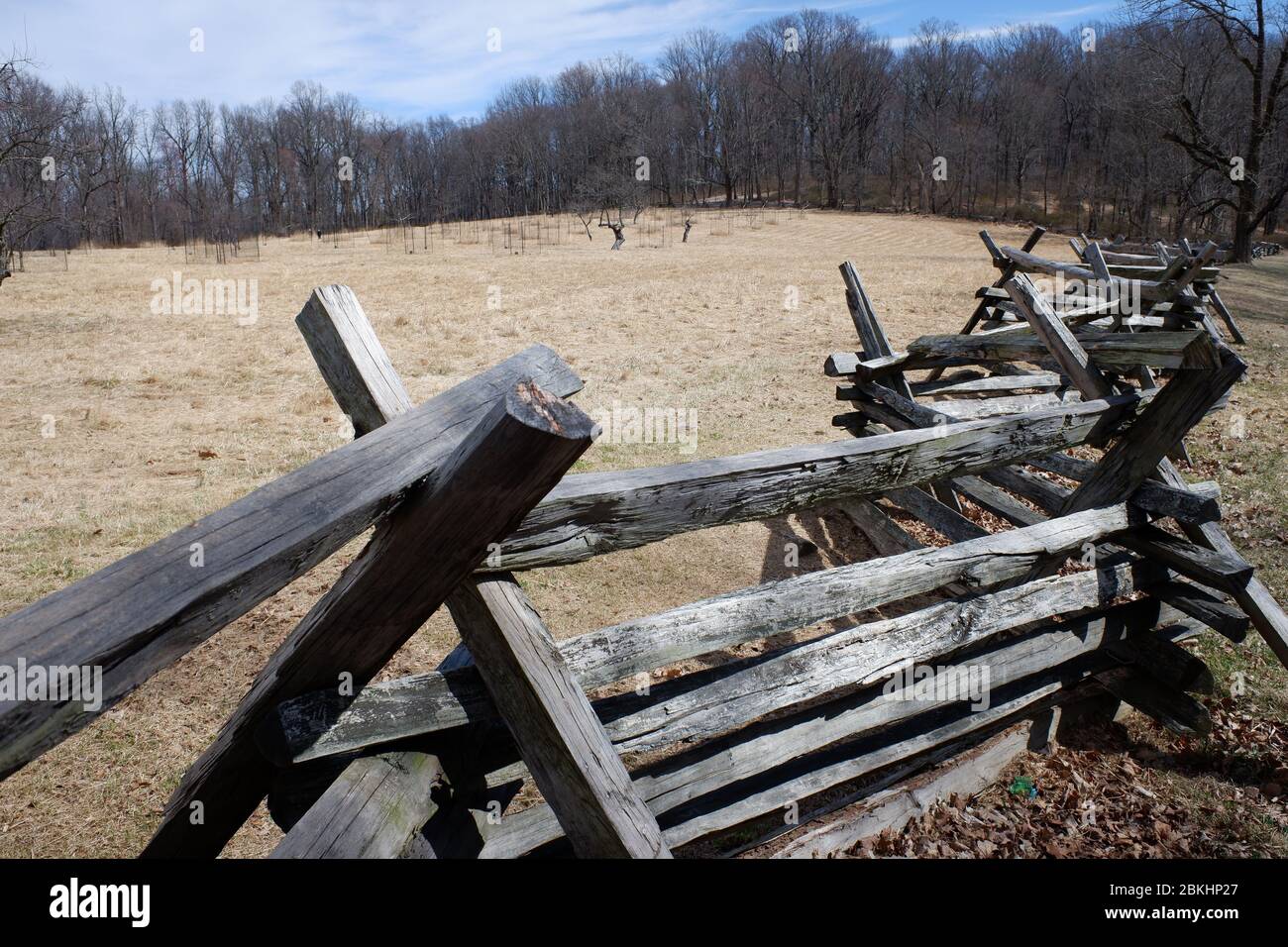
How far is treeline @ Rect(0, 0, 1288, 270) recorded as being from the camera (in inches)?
1759

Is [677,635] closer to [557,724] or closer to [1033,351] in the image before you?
[557,724]

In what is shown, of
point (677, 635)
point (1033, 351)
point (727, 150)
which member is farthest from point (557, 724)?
point (727, 150)

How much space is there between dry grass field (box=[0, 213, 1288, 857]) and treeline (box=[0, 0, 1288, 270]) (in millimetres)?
22684

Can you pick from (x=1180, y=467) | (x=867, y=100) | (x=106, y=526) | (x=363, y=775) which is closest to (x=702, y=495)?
(x=363, y=775)

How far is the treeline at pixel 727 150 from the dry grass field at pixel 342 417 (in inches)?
893

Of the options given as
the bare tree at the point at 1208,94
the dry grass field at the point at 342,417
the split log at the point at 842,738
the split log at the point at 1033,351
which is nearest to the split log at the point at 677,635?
the split log at the point at 842,738

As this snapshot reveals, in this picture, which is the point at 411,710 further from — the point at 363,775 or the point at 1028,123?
the point at 1028,123

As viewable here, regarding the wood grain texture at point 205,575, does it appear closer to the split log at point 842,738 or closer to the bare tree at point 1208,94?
the split log at point 842,738

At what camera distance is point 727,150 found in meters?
57.2

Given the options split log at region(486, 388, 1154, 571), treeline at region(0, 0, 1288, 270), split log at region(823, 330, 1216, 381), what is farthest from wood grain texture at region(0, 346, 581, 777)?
treeline at region(0, 0, 1288, 270)

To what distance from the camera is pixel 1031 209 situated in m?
46.8

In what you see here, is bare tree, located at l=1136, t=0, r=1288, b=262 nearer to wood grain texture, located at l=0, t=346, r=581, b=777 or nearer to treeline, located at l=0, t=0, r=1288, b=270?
treeline, located at l=0, t=0, r=1288, b=270

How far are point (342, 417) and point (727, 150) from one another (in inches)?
2087
